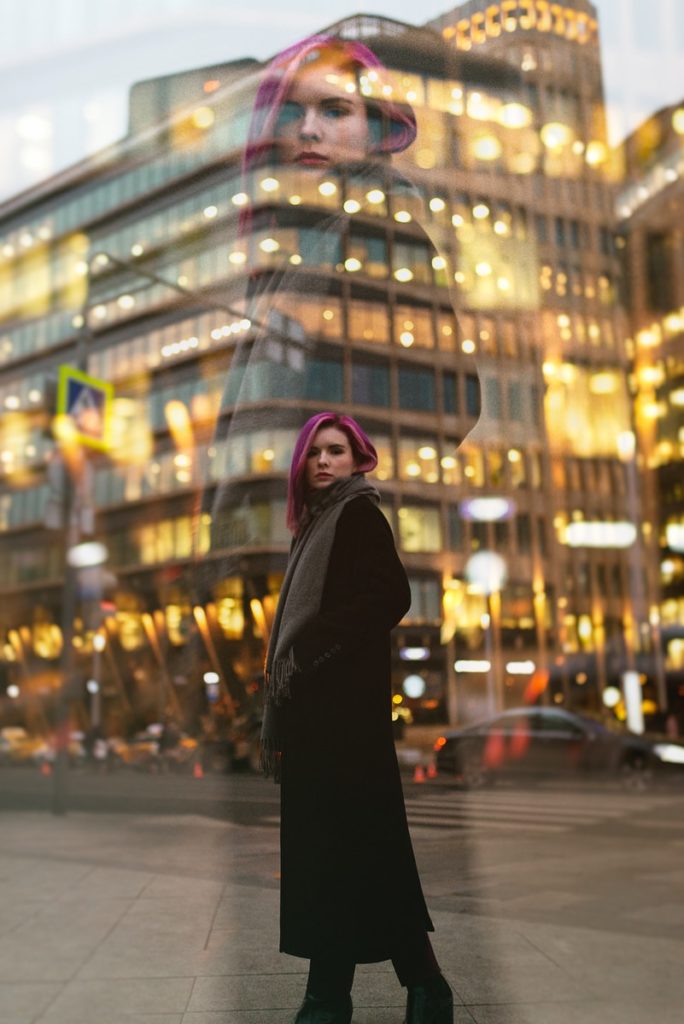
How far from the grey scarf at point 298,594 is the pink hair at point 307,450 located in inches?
1.3

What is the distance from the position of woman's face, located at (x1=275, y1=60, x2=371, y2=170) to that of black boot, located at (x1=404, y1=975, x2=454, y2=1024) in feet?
6.18

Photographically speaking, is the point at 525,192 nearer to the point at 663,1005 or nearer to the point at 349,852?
the point at 349,852

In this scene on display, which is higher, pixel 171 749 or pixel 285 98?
pixel 285 98

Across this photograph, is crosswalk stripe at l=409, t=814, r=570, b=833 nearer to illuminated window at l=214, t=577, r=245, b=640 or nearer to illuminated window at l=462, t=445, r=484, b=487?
illuminated window at l=214, t=577, r=245, b=640

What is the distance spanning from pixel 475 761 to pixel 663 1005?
2.61 feet

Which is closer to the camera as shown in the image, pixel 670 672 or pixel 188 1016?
pixel 188 1016

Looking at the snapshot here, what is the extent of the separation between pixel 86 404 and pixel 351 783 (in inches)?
377

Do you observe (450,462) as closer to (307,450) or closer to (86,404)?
(307,450)

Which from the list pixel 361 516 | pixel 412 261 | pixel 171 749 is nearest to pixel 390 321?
pixel 412 261

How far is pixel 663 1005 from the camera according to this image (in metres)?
2.51

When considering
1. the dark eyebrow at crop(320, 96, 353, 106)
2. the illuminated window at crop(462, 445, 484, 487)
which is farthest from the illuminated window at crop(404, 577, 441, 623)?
the dark eyebrow at crop(320, 96, 353, 106)

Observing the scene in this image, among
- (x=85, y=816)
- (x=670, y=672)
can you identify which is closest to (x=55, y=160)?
(x=85, y=816)

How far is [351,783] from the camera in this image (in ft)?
6.91

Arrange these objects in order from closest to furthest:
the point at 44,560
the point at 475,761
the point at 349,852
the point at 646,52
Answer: the point at 349,852
the point at 475,761
the point at 646,52
the point at 44,560
